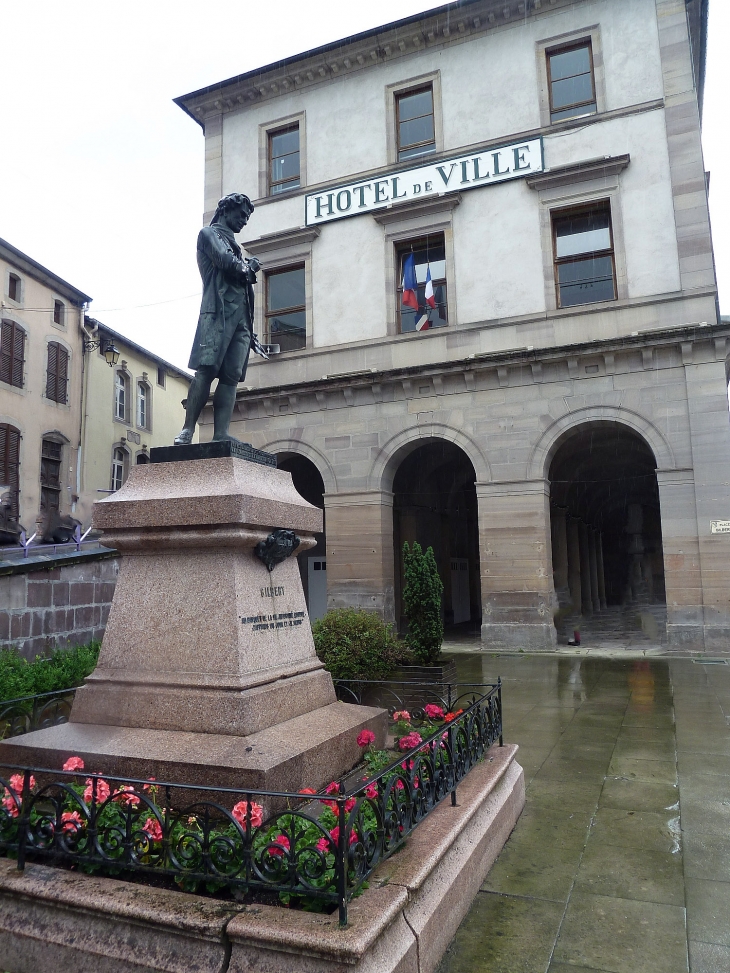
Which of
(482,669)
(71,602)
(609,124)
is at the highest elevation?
(609,124)

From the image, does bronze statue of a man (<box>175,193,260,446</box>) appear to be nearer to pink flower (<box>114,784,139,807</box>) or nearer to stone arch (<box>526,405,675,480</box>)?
pink flower (<box>114,784,139,807</box>)

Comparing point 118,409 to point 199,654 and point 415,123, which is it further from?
point 199,654

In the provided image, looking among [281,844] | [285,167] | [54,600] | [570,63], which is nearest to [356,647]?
[281,844]

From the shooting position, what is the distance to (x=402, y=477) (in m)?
20.9

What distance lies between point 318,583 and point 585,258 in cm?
1117

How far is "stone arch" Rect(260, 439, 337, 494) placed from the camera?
18250mm

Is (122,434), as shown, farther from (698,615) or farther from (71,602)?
(698,615)

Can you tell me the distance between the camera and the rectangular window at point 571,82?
17.2 meters

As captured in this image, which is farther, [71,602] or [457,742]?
[71,602]

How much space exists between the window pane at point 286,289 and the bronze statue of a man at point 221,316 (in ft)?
46.8

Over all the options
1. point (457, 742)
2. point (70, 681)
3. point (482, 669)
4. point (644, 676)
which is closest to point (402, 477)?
point (482, 669)

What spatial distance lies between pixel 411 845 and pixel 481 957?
23.2 inches

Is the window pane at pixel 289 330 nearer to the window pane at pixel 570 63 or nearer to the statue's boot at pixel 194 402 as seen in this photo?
the window pane at pixel 570 63

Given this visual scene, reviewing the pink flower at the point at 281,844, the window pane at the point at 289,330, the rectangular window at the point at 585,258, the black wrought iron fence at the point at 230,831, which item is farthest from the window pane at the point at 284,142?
the pink flower at the point at 281,844
